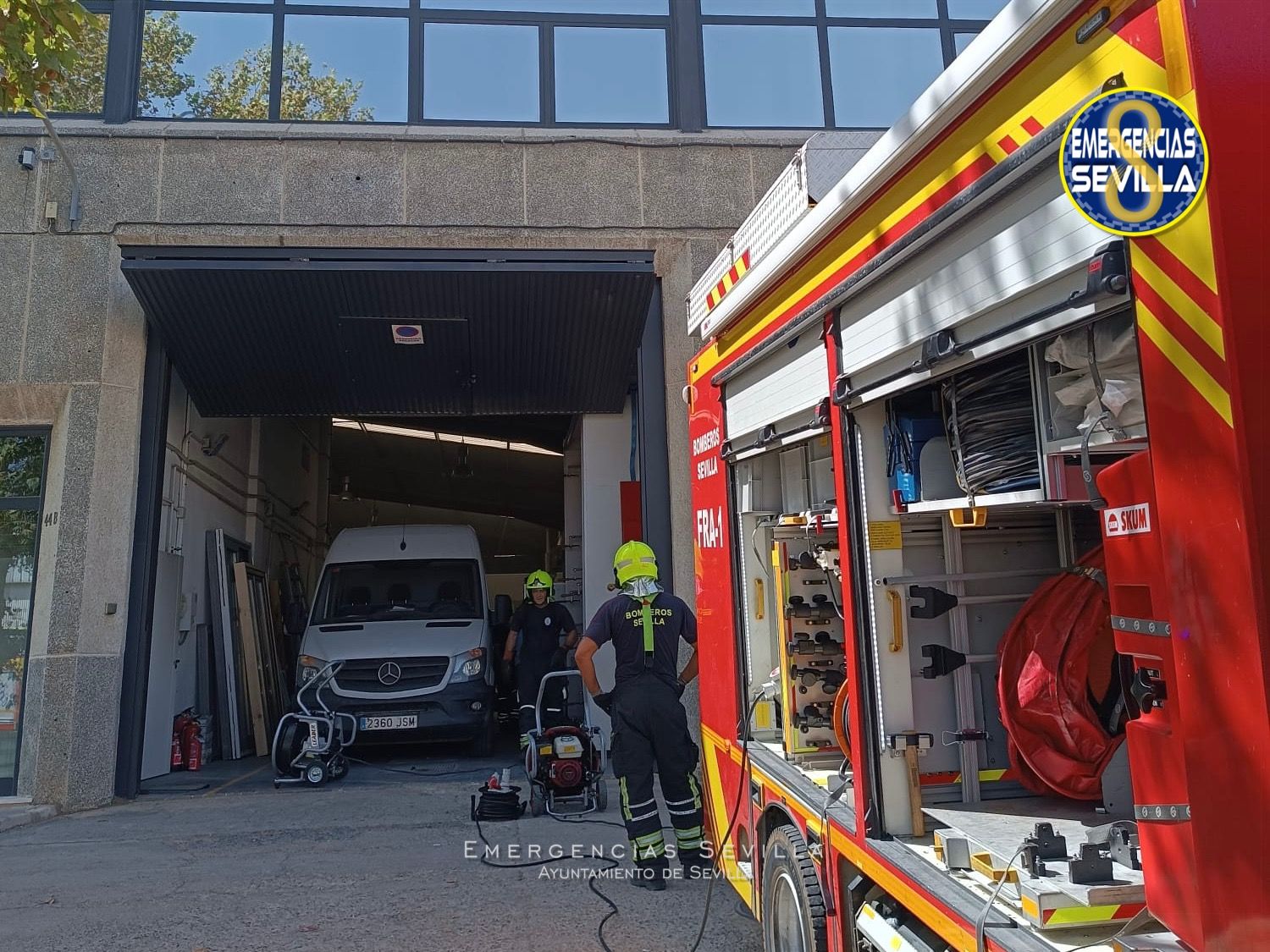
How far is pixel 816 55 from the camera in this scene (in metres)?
8.91

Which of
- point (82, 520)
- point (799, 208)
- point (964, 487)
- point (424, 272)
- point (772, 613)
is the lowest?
point (772, 613)

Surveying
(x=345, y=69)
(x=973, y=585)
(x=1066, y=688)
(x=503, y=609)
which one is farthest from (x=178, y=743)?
(x=1066, y=688)

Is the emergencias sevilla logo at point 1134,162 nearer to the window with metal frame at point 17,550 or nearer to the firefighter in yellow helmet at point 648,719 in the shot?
the firefighter in yellow helmet at point 648,719

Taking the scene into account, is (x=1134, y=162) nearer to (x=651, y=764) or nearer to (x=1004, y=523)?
(x=1004, y=523)

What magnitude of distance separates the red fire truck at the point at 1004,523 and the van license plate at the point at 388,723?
16.4 ft

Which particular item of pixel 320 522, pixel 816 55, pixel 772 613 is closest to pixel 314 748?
pixel 772 613

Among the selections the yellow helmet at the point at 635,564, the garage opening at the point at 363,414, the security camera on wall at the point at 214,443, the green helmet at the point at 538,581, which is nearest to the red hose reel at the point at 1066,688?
the yellow helmet at the point at 635,564

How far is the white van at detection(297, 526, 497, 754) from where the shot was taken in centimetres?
870

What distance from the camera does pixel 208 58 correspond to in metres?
8.41

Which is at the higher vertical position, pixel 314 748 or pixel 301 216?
pixel 301 216

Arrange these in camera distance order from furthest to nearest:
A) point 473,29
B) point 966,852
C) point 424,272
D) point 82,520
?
1. point 473,29
2. point 424,272
3. point 82,520
4. point 966,852

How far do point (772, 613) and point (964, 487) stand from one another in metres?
1.63

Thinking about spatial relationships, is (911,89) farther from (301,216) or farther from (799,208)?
(799,208)

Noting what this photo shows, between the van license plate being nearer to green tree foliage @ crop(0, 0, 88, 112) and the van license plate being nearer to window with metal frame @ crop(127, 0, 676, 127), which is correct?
window with metal frame @ crop(127, 0, 676, 127)
